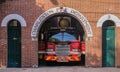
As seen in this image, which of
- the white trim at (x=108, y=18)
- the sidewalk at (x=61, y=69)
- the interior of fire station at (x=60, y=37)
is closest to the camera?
the sidewalk at (x=61, y=69)

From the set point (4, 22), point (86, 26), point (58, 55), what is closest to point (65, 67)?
point (58, 55)

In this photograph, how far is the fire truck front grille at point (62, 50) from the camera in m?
24.6

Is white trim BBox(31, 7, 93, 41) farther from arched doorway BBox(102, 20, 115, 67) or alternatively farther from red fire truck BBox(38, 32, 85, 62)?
red fire truck BBox(38, 32, 85, 62)

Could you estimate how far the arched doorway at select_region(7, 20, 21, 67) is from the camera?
23922 mm

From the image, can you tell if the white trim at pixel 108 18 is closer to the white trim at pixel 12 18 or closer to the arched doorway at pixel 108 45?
the arched doorway at pixel 108 45

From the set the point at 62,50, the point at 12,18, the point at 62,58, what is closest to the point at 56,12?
the point at 62,50

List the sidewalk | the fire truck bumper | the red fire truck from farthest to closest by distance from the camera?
the red fire truck < the fire truck bumper < the sidewalk

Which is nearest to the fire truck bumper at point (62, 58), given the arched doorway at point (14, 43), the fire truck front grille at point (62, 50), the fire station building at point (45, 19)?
the fire truck front grille at point (62, 50)

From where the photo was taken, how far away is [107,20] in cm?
2398

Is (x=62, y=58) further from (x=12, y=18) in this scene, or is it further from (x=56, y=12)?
(x=12, y=18)

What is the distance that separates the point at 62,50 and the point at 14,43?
2.90 meters

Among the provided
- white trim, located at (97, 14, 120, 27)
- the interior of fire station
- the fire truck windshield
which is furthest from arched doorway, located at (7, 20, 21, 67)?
white trim, located at (97, 14, 120, 27)

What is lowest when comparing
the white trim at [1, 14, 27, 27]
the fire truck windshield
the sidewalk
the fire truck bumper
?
the sidewalk

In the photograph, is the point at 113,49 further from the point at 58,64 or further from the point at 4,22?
the point at 4,22
